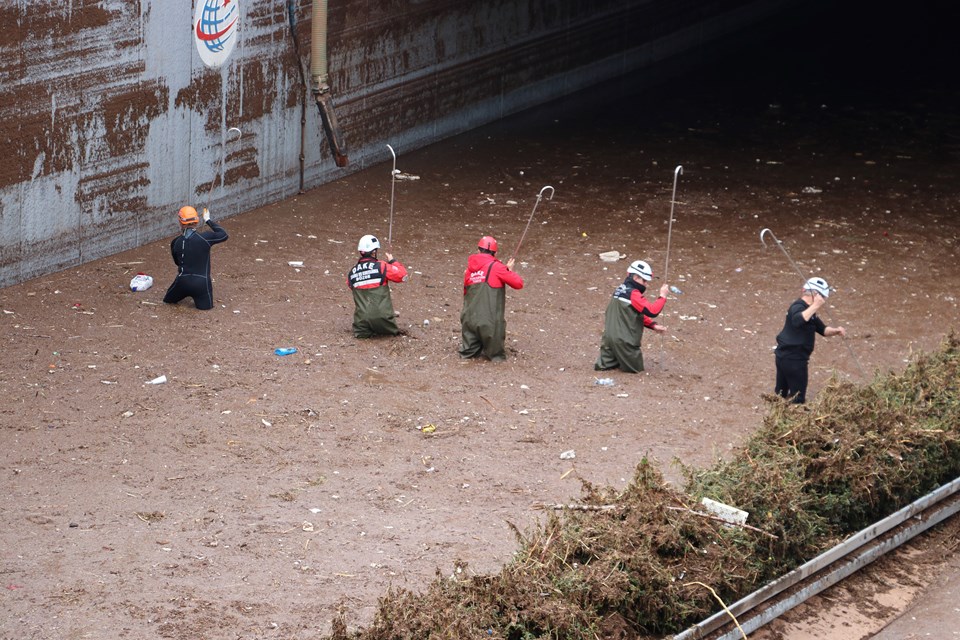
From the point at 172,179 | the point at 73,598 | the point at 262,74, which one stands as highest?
the point at 262,74

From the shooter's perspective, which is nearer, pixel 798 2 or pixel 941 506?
pixel 941 506

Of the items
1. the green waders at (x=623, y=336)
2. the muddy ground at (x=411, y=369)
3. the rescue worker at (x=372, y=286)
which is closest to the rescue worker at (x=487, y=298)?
the muddy ground at (x=411, y=369)

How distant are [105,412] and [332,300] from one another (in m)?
4.06

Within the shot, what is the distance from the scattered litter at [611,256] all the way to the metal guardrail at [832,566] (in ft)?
22.9

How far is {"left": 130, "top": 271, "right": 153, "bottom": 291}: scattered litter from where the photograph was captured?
15297 mm

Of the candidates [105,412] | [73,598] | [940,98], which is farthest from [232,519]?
[940,98]

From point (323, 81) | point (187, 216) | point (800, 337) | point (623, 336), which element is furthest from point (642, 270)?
point (323, 81)

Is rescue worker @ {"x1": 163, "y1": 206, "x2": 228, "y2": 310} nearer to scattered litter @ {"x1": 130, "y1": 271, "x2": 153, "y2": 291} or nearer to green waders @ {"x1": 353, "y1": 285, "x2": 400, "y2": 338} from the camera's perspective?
scattered litter @ {"x1": 130, "y1": 271, "x2": 153, "y2": 291}

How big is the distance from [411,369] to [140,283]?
3.90 meters

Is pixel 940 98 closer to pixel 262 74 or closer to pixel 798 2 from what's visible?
pixel 798 2

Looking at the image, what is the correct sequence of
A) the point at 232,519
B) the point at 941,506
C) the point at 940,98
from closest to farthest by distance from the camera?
the point at 232,519, the point at 941,506, the point at 940,98

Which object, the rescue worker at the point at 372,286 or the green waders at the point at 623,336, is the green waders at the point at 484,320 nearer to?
the rescue worker at the point at 372,286

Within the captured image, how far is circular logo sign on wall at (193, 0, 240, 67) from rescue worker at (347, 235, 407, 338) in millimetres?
4670

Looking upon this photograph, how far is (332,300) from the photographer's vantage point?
15477 mm
